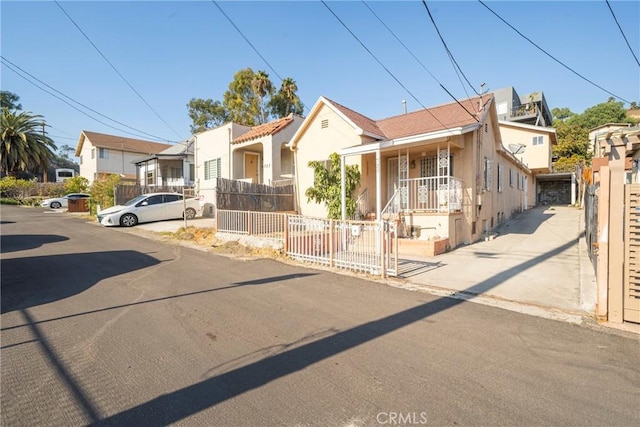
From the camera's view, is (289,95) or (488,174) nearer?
(488,174)

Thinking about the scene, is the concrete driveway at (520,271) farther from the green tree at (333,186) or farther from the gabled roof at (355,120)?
the gabled roof at (355,120)

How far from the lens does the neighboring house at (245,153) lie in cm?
1823

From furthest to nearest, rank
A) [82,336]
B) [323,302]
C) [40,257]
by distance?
[40,257] → [323,302] → [82,336]

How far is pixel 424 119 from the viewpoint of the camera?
1456 cm

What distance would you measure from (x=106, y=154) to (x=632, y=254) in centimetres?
4567

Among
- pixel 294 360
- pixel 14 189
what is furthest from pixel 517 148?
pixel 14 189

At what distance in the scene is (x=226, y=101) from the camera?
1506 inches

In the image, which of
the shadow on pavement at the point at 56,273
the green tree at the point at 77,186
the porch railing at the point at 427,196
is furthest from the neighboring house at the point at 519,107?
the green tree at the point at 77,186

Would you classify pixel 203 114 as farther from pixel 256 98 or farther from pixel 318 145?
pixel 318 145

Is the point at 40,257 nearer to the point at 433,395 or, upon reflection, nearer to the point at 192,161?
the point at 433,395

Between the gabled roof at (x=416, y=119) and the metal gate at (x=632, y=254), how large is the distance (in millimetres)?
8146

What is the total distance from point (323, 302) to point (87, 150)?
1779 inches

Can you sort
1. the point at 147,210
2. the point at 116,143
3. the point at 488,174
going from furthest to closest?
the point at 116,143 < the point at 147,210 < the point at 488,174

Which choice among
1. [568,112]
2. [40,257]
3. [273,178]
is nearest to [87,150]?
[273,178]
